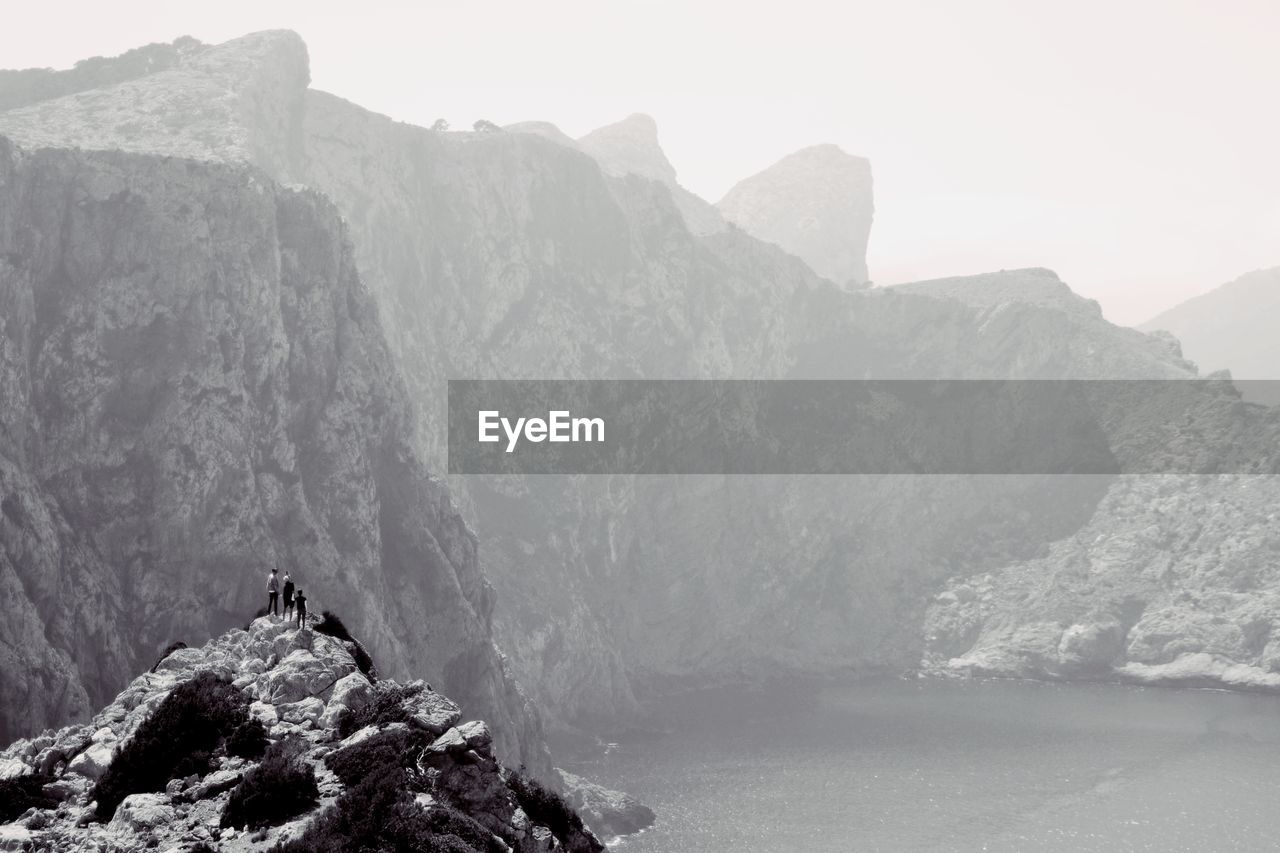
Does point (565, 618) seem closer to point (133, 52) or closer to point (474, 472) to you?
point (474, 472)

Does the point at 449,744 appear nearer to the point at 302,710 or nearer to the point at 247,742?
the point at 247,742

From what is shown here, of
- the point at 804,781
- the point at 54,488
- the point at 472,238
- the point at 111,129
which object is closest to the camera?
the point at 54,488

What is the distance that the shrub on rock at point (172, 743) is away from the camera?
39094 mm

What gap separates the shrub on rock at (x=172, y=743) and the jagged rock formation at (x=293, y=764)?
200 millimetres

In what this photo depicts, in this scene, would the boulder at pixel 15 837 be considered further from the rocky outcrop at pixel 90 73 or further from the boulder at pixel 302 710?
the rocky outcrop at pixel 90 73

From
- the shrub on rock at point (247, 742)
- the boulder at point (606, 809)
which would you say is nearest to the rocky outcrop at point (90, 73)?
the boulder at point (606, 809)

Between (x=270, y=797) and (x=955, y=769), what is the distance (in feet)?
388

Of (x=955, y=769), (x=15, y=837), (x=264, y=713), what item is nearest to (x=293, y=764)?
(x=264, y=713)

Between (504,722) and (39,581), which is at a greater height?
(39,581)

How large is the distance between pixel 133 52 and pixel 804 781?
448 feet

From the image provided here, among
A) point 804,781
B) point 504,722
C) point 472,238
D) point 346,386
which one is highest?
point 472,238

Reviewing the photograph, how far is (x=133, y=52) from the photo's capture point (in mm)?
182125

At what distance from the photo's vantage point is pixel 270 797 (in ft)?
116

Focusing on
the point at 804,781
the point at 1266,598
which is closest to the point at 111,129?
the point at 804,781
